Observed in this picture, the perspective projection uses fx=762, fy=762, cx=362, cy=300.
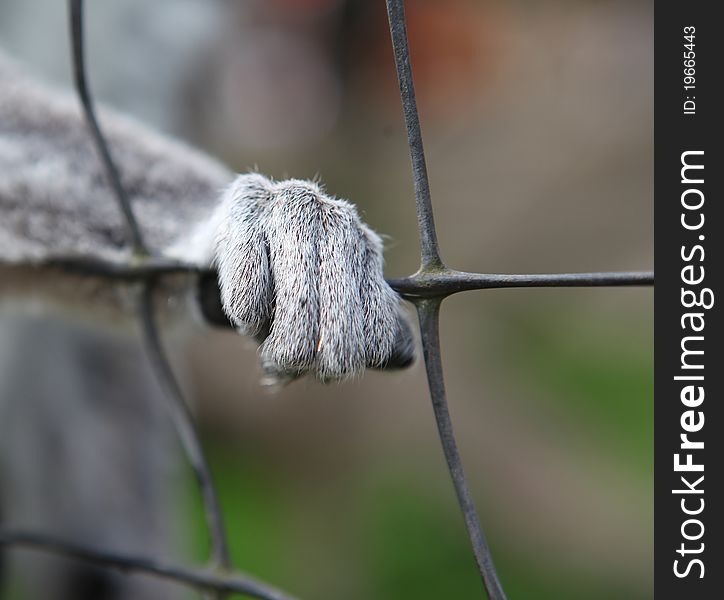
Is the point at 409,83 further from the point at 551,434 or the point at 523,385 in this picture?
the point at 523,385

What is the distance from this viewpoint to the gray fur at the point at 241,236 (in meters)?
0.61

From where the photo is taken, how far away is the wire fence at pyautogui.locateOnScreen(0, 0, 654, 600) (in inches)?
21.1

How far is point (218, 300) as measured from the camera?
2.71 feet

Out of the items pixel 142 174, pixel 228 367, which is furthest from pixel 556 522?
pixel 142 174

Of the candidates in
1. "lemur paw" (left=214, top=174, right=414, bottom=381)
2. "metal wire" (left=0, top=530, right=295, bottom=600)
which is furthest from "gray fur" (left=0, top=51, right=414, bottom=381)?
"metal wire" (left=0, top=530, right=295, bottom=600)

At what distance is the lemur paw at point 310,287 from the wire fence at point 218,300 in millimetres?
37

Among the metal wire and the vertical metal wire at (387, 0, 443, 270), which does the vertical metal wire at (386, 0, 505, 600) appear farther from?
the metal wire

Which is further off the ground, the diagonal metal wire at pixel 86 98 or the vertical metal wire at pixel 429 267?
the diagonal metal wire at pixel 86 98

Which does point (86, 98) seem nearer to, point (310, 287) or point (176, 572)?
point (310, 287)

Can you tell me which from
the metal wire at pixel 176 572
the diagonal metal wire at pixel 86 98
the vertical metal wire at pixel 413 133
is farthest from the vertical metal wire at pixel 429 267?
the diagonal metal wire at pixel 86 98

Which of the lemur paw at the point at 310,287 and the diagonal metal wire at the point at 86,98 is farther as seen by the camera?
the diagonal metal wire at the point at 86,98

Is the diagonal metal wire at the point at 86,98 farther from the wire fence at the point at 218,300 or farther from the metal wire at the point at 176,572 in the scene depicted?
the metal wire at the point at 176,572

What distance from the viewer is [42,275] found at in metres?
1.11

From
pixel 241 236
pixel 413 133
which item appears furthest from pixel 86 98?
pixel 413 133
